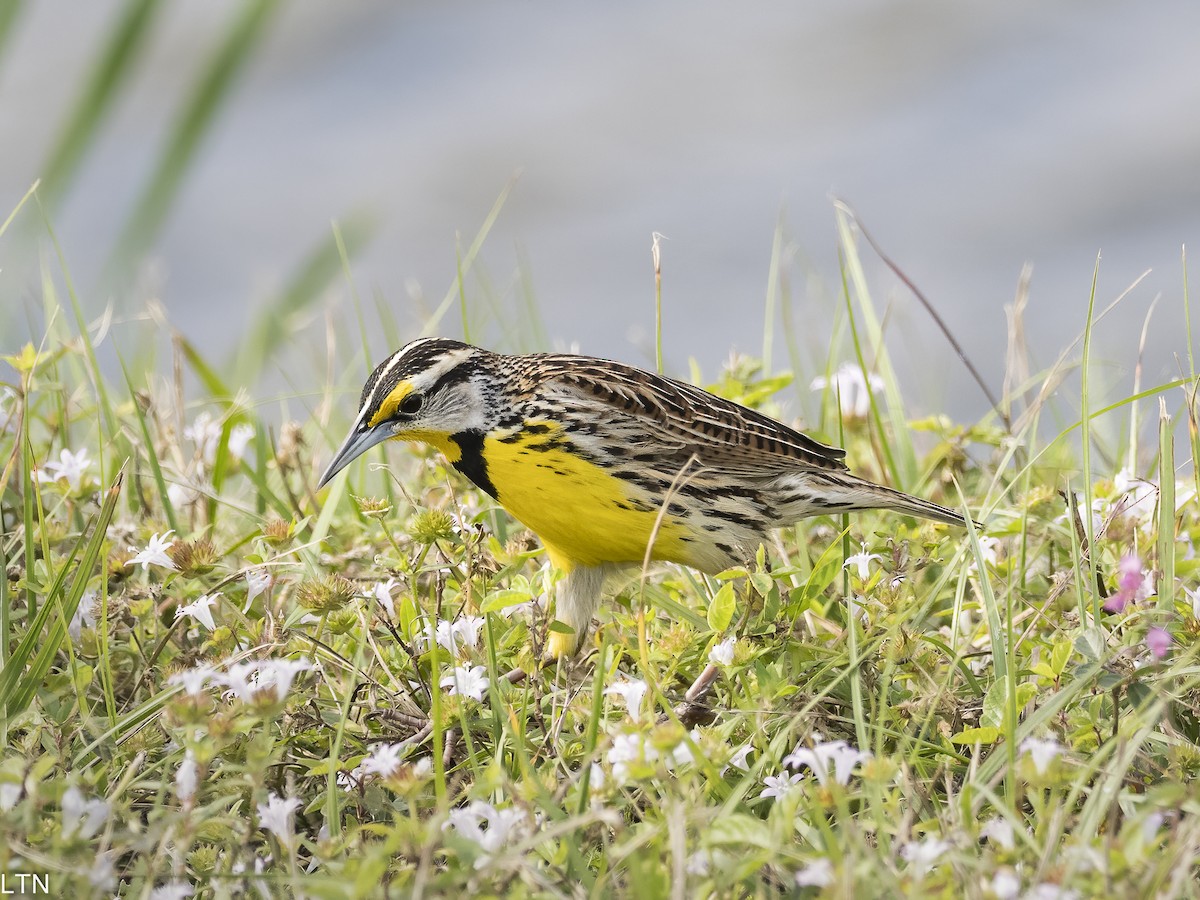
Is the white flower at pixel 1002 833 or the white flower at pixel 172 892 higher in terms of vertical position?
the white flower at pixel 1002 833

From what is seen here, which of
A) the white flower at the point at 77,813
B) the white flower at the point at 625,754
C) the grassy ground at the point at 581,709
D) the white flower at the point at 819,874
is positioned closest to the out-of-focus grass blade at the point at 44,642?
the grassy ground at the point at 581,709

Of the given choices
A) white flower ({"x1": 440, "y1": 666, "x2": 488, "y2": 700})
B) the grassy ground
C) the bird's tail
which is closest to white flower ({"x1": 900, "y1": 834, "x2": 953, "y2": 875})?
the grassy ground

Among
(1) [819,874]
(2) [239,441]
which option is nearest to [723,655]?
(1) [819,874]

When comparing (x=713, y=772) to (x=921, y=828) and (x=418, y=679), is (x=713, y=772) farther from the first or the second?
(x=418, y=679)

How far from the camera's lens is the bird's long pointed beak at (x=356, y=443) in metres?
2.99

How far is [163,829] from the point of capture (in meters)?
1.86

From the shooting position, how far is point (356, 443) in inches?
120

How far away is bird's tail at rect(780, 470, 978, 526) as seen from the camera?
310cm

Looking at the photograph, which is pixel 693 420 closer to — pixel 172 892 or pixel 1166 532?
pixel 1166 532

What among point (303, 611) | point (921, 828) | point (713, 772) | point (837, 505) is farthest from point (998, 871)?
point (837, 505)

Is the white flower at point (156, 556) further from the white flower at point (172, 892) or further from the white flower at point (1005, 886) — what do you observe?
the white flower at point (1005, 886)

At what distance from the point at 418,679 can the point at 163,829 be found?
2.47 feet

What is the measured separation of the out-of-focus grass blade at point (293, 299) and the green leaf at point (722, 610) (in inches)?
122

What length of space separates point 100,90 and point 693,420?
3318 mm
